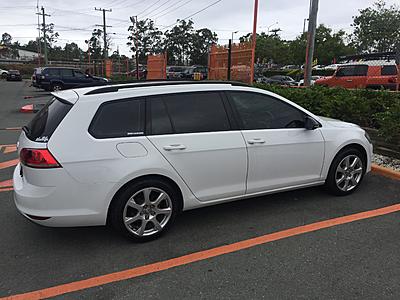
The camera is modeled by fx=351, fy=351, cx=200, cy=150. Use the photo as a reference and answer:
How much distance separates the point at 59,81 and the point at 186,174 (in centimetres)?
2097

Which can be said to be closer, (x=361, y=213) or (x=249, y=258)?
(x=249, y=258)

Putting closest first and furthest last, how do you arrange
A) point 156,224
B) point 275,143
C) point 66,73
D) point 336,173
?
point 156,224, point 275,143, point 336,173, point 66,73

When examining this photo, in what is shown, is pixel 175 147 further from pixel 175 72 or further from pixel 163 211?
pixel 175 72

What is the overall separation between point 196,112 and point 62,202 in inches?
61.1

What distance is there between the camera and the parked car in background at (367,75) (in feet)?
52.0

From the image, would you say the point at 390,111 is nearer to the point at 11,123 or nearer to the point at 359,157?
the point at 359,157

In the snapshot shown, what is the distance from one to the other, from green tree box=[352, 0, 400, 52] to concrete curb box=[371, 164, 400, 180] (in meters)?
38.9

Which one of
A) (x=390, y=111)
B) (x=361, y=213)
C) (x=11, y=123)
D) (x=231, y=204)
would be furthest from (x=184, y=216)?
(x=11, y=123)

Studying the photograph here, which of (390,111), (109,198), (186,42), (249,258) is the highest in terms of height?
(186,42)

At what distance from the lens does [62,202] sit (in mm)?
3074

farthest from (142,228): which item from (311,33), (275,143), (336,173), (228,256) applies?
(311,33)

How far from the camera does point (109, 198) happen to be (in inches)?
125

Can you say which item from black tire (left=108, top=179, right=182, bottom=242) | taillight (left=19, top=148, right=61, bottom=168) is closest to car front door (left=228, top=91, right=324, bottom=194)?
black tire (left=108, top=179, right=182, bottom=242)

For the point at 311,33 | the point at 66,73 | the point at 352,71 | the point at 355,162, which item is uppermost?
the point at 311,33
